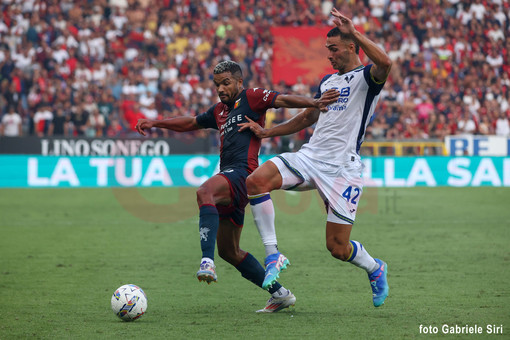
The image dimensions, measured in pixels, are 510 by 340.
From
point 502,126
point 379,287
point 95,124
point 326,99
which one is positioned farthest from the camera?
point 502,126

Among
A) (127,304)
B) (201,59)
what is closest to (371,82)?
(127,304)

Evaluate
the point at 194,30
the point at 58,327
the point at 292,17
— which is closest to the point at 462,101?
the point at 292,17

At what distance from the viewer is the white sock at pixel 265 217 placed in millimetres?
6496

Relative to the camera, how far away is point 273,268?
6.22 metres

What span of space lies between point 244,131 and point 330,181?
3.03 ft

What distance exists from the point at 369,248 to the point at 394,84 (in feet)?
50.1

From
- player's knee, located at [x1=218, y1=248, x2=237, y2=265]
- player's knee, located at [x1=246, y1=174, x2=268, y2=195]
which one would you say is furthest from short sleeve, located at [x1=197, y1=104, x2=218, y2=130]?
player's knee, located at [x1=218, y1=248, x2=237, y2=265]

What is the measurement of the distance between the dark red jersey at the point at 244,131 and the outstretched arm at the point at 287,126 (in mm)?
120

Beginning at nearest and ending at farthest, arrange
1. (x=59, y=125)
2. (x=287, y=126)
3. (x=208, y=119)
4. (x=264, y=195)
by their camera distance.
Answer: (x=264, y=195) → (x=287, y=126) → (x=208, y=119) → (x=59, y=125)

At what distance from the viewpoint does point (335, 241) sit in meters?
6.54

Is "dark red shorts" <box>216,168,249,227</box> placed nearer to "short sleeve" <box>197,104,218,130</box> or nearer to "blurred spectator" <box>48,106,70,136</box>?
"short sleeve" <box>197,104,218,130</box>

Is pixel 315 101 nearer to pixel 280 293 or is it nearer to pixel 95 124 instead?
pixel 280 293

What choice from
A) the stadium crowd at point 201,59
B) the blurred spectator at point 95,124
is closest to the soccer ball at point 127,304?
the stadium crowd at point 201,59

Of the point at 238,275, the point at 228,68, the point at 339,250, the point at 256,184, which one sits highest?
the point at 228,68
